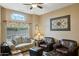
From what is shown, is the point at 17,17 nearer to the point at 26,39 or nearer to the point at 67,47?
the point at 26,39

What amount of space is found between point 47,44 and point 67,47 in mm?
364

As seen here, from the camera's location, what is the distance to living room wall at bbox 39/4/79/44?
1596 mm

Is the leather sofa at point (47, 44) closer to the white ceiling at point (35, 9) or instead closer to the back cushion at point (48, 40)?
the back cushion at point (48, 40)

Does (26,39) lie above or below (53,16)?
below

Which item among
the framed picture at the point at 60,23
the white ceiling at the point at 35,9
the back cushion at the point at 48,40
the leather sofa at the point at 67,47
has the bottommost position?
the leather sofa at the point at 67,47

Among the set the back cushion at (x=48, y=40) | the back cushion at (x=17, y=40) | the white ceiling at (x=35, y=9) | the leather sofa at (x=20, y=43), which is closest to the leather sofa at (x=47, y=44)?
the back cushion at (x=48, y=40)

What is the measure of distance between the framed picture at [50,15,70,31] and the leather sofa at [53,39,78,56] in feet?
0.74

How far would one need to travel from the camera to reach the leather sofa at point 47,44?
174 cm

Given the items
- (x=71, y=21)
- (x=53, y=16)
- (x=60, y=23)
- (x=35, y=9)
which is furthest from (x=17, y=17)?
(x=71, y=21)

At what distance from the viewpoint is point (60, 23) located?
5.65ft

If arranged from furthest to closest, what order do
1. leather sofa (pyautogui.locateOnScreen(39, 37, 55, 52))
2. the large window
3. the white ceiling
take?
1. leather sofa (pyautogui.locateOnScreen(39, 37, 55, 52))
2. the large window
3. the white ceiling

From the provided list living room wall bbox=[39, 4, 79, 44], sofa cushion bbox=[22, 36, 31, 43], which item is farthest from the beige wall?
sofa cushion bbox=[22, 36, 31, 43]

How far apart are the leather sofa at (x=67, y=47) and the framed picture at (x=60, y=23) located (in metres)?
0.23

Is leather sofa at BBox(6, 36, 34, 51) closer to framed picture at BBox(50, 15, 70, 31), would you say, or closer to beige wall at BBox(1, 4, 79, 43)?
beige wall at BBox(1, 4, 79, 43)
